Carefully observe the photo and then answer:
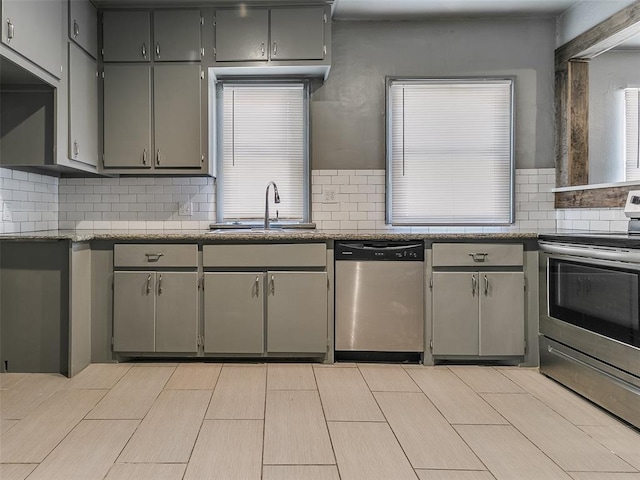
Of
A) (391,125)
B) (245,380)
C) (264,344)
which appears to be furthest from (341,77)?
(245,380)

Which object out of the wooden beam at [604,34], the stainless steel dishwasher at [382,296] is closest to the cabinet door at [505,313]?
the stainless steel dishwasher at [382,296]

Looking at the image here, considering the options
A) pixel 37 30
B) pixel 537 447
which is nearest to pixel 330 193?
pixel 37 30

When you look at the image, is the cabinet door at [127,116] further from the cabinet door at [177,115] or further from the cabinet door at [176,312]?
the cabinet door at [176,312]

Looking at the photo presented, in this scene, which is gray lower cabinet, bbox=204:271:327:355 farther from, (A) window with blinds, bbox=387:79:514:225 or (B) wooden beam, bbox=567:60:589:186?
(B) wooden beam, bbox=567:60:589:186

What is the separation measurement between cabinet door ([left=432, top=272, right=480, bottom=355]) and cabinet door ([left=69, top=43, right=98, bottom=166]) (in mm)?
2541

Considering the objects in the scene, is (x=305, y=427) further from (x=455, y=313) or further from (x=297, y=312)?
(x=455, y=313)

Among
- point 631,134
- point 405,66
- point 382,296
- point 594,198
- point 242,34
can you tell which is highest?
point 242,34

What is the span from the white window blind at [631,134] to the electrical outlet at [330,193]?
2012 millimetres

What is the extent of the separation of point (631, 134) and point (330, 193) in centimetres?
211

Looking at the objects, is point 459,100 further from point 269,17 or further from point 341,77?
point 269,17

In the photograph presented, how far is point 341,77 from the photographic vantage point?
3865 millimetres

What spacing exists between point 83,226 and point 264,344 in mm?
1855

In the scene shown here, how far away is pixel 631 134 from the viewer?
10.5 ft

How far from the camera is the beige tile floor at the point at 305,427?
1859mm
